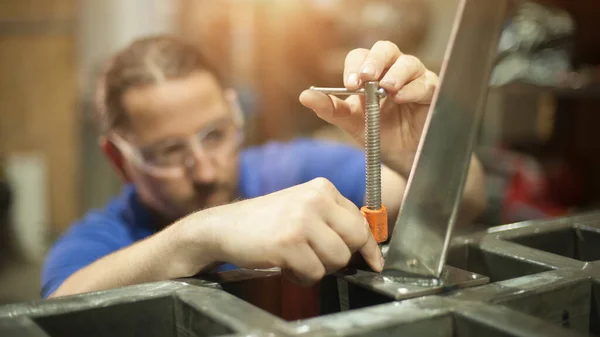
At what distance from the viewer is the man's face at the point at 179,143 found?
147 centimetres

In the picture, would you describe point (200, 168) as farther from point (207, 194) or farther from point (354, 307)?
point (354, 307)

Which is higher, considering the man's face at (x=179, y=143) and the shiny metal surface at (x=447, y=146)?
the shiny metal surface at (x=447, y=146)

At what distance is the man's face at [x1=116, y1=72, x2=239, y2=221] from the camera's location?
1.47 metres

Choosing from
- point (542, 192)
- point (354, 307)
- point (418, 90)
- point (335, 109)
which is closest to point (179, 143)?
point (335, 109)

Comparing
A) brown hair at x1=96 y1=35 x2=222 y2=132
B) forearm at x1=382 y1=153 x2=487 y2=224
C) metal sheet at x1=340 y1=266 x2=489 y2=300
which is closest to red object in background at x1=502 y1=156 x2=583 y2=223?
forearm at x1=382 y1=153 x2=487 y2=224

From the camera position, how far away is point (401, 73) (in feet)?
2.48

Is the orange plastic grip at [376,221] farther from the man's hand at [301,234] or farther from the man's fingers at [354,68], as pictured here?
the man's fingers at [354,68]

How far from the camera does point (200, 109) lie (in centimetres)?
150

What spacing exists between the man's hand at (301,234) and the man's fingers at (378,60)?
134 mm

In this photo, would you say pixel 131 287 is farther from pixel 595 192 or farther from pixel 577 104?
pixel 577 104

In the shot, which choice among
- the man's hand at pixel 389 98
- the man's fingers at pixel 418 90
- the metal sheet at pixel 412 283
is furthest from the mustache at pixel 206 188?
the metal sheet at pixel 412 283

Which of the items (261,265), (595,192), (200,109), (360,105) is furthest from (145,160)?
(595,192)

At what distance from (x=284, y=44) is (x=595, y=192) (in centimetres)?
151

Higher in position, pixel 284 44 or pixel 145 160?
pixel 284 44
